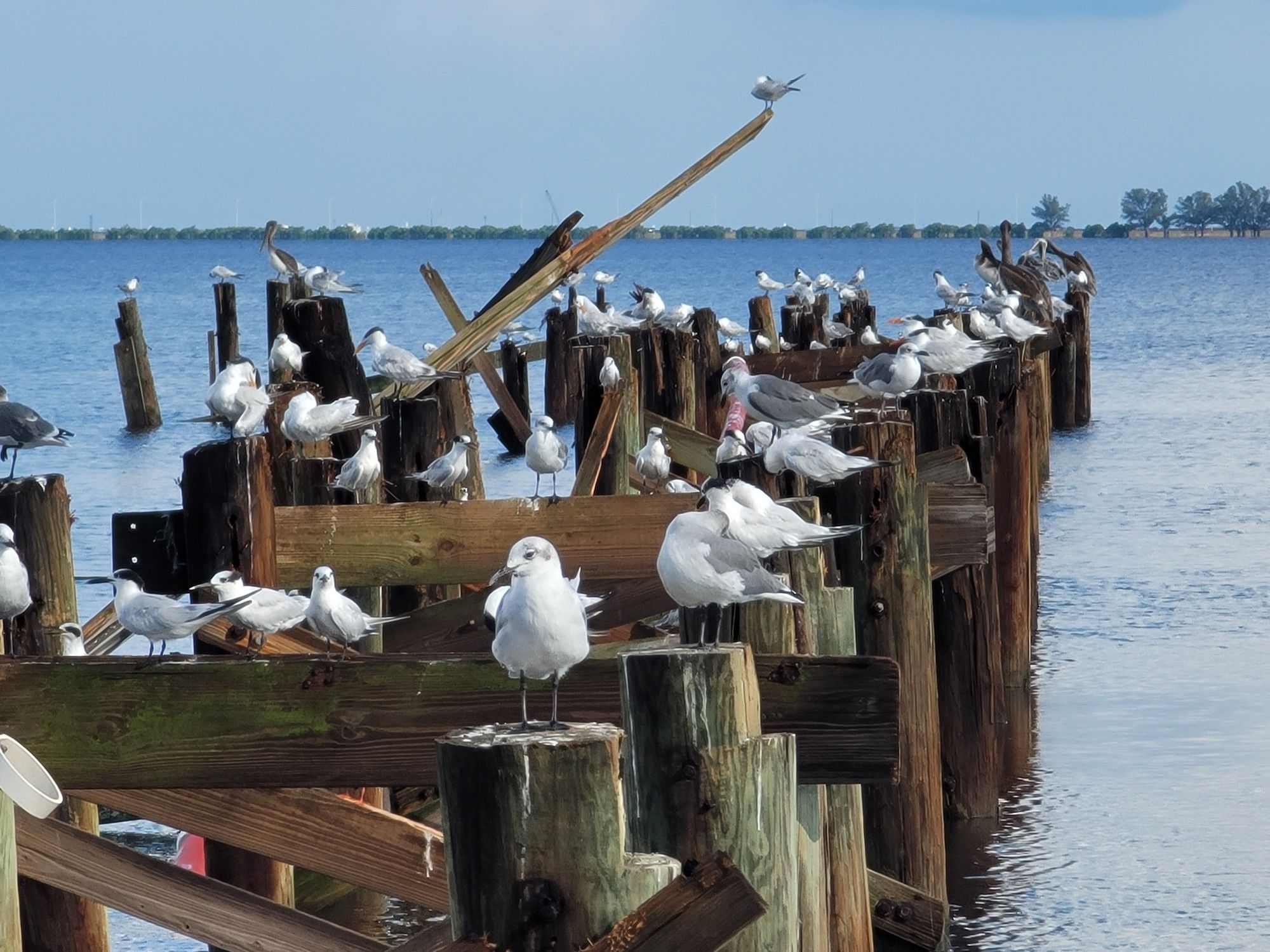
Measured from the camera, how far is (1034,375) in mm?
15875

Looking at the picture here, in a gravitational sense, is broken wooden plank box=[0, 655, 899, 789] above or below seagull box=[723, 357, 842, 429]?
below

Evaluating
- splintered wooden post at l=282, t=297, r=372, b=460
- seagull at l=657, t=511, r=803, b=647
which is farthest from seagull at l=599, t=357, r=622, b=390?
seagull at l=657, t=511, r=803, b=647

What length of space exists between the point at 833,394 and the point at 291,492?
845 cm

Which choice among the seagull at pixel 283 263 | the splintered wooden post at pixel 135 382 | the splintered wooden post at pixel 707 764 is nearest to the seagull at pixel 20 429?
the splintered wooden post at pixel 707 764

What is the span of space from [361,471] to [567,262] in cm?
219

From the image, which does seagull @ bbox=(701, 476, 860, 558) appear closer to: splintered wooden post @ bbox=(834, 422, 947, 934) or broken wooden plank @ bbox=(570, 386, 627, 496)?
splintered wooden post @ bbox=(834, 422, 947, 934)

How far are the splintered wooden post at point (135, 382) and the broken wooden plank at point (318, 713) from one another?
81.7ft

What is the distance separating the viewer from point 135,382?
93.6 ft

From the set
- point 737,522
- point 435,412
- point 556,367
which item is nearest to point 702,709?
point 737,522

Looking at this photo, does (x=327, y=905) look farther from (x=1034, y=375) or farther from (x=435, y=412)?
(x=1034, y=375)

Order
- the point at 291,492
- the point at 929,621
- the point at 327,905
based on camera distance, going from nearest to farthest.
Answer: the point at 929,621 → the point at 291,492 → the point at 327,905

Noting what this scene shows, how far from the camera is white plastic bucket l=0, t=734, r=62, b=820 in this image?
3.09 meters

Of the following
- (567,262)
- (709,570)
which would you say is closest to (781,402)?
(567,262)

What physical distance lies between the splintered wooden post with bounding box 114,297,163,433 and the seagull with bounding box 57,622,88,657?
22.8 m
